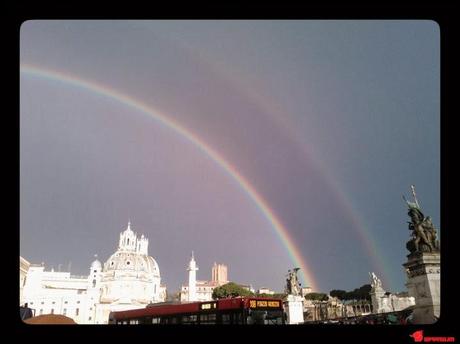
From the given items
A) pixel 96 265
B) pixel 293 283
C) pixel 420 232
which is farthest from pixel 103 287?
pixel 420 232

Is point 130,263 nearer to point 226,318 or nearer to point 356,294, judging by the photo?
point 356,294

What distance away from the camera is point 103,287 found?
366 feet

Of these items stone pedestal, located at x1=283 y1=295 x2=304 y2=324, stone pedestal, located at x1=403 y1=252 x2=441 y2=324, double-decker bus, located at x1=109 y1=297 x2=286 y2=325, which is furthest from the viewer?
stone pedestal, located at x1=283 y1=295 x2=304 y2=324

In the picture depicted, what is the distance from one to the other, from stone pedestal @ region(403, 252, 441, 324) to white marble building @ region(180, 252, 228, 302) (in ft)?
341

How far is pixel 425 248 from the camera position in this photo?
1339 centimetres

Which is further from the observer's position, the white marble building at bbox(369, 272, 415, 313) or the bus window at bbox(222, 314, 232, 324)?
the white marble building at bbox(369, 272, 415, 313)

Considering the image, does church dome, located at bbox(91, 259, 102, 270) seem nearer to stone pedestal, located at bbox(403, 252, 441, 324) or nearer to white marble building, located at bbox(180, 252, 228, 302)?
white marble building, located at bbox(180, 252, 228, 302)

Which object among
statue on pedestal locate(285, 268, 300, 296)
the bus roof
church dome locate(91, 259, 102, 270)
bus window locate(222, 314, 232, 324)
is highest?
church dome locate(91, 259, 102, 270)

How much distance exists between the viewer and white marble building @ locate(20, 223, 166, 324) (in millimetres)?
89375
